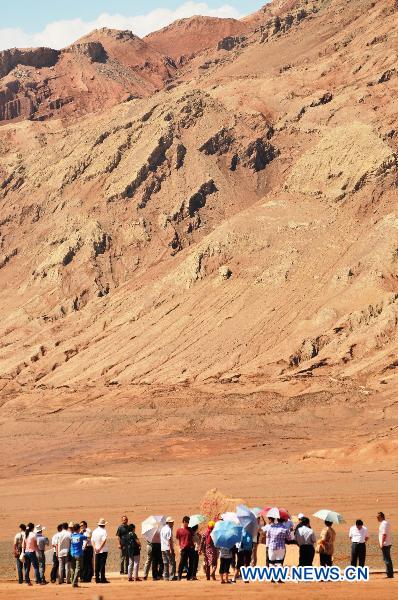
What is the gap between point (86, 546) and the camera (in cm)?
1744

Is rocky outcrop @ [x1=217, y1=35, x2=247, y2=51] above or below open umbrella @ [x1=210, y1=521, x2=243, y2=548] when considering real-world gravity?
above

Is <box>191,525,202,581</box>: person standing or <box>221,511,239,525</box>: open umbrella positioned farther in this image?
<box>191,525,202,581</box>: person standing

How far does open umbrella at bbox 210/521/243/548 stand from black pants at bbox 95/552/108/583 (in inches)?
73.0

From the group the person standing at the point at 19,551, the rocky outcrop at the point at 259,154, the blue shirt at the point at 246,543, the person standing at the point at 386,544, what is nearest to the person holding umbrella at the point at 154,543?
the blue shirt at the point at 246,543

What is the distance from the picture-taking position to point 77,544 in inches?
672

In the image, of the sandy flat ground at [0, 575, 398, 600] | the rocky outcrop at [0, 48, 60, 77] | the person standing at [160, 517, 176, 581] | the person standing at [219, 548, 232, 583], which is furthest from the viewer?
the rocky outcrop at [0, 48, 60, 77]

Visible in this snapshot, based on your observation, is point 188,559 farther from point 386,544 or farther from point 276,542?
point 386,544

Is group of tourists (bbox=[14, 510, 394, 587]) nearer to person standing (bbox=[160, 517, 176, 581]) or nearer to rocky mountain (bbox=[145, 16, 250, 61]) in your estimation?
person standing (bbox=[160, 517, 176, 581])

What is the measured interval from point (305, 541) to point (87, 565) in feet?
11.1

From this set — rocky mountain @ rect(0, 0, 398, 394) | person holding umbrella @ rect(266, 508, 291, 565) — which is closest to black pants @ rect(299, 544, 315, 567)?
person holding umbrella @ rect(266, 508, 291, 565)

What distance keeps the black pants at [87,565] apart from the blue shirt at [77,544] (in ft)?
1.07

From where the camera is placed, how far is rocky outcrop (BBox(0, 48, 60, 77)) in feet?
431

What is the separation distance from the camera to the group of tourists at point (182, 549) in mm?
16500

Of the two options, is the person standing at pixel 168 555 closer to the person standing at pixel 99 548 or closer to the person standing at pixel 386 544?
the person standing at pixel 99 548
